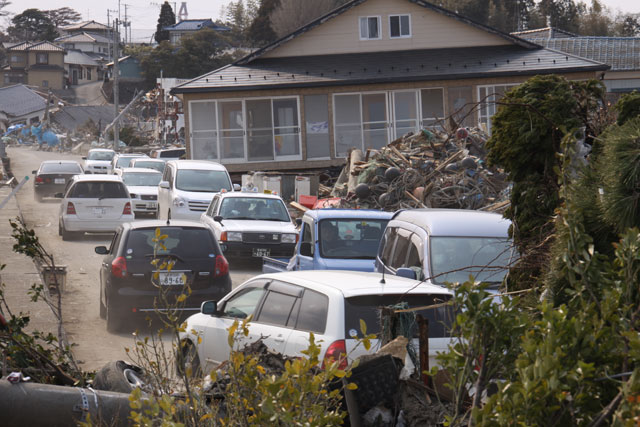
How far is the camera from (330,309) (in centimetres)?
685

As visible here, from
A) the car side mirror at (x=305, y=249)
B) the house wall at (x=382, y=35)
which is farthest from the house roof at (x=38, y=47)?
the car side mirror at (x=305, y=249)

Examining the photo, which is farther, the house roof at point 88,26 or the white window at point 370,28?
the house roof at point 88,26

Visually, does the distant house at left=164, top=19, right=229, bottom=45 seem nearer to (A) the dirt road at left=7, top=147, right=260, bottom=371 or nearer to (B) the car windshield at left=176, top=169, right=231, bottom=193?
(A) the dirt road at left=7, top=147, right=260, bottom=371

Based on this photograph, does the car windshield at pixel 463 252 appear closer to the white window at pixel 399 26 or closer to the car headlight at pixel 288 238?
the car headlight at pixel 288 238

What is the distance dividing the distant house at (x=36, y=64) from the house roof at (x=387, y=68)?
286 ft

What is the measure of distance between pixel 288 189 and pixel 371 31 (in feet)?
31.7

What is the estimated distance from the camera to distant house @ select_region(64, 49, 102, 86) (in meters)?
125

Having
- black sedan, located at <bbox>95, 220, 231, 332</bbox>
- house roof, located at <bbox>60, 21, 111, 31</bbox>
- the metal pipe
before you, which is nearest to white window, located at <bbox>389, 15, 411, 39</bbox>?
black sedan, located at <bbox>95, 220, 231, 332</bbox>

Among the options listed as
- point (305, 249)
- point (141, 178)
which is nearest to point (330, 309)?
point (305, 249)

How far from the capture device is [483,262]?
9.44 metres

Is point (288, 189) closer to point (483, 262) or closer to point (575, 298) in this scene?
point (483, 262)

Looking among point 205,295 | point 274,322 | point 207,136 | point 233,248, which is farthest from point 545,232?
point 207,136

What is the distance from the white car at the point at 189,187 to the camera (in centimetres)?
2331

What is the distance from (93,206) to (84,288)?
757 centimetres
